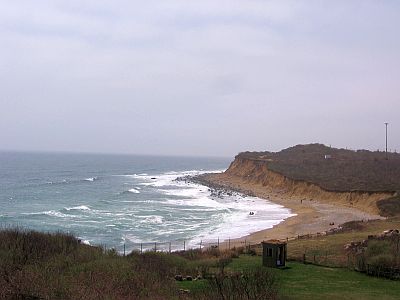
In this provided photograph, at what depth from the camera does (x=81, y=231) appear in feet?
163

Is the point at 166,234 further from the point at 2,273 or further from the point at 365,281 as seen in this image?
the point at 2,273

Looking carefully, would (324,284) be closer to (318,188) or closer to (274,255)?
(274,255)

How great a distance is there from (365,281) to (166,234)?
2791 centimetres

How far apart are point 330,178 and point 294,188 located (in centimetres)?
695

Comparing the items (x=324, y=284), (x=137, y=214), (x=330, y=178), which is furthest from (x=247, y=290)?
(x=330, y=178)

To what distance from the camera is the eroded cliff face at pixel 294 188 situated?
212 ft

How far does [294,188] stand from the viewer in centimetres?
8662

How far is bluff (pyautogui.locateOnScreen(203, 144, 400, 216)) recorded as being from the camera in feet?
211

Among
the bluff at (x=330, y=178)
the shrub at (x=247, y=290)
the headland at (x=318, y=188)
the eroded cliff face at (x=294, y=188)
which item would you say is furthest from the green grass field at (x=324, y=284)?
the eroded cliff face at (x=294, y=188)

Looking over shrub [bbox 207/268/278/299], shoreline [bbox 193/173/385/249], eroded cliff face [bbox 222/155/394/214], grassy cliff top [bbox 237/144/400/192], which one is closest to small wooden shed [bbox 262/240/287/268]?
shrub [bbox 207/268/278/299]

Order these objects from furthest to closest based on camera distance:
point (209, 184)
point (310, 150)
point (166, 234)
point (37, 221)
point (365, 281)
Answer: point (310, 150), point (209, 184), point (37, 221), point (166, 234), point (365, 281)

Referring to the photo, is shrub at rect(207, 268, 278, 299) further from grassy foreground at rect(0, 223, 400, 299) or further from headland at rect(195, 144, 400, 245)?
headland at rect(195, 144, 400, 245)

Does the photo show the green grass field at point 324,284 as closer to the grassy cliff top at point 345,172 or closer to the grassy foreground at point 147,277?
the grassy foreground at point 147,277

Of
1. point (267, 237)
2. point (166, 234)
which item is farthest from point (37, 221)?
point (267, 237)
